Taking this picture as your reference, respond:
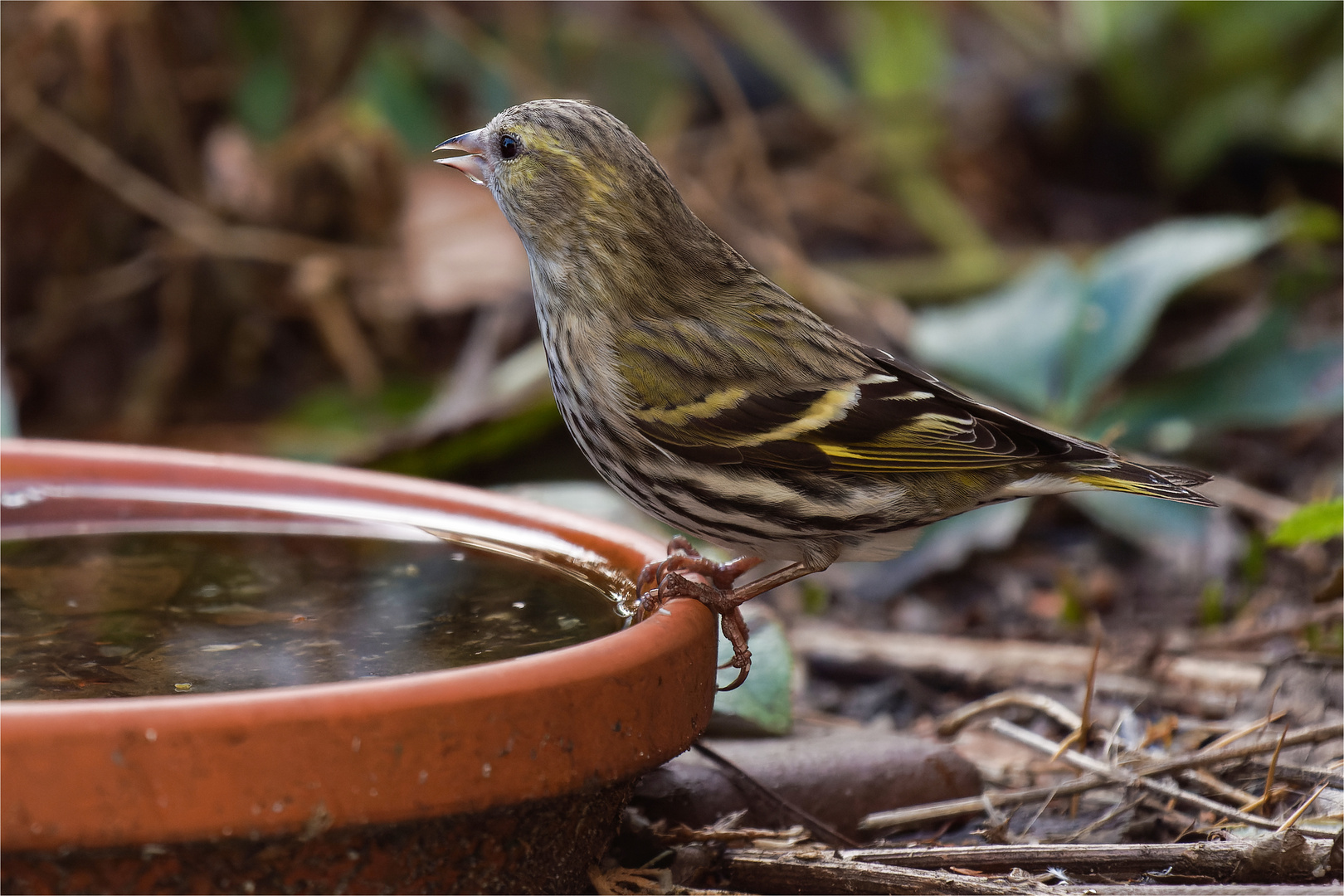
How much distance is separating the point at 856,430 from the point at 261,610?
3.45 feet

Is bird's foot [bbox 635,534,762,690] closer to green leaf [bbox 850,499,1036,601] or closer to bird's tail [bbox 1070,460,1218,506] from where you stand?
bird's tail [bbox 1070,460,1218,506]

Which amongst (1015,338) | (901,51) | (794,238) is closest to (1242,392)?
(1015,338)

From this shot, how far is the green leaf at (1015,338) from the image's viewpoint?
4230 mm

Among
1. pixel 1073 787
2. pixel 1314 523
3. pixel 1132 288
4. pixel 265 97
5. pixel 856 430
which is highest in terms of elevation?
pixel 265 97

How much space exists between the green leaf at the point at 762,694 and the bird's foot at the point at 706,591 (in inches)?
1.6

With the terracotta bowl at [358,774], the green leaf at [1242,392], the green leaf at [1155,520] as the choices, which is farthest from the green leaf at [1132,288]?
the terracotta bowl at [358,774]

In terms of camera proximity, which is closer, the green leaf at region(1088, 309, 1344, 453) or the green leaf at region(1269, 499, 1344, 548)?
the green leaf at region(1269, 499, 1344, 548)

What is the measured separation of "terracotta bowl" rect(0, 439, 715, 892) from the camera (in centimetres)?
155

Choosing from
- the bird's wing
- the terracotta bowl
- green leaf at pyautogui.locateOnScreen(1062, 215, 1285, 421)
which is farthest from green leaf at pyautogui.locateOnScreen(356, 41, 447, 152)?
the terracotta bowl

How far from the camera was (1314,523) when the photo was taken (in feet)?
8.25

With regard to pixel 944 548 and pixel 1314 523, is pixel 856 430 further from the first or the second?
pixel 944 548

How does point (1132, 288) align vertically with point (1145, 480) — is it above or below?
above

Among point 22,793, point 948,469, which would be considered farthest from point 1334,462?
point 22,793

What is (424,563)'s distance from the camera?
2.54 metres
